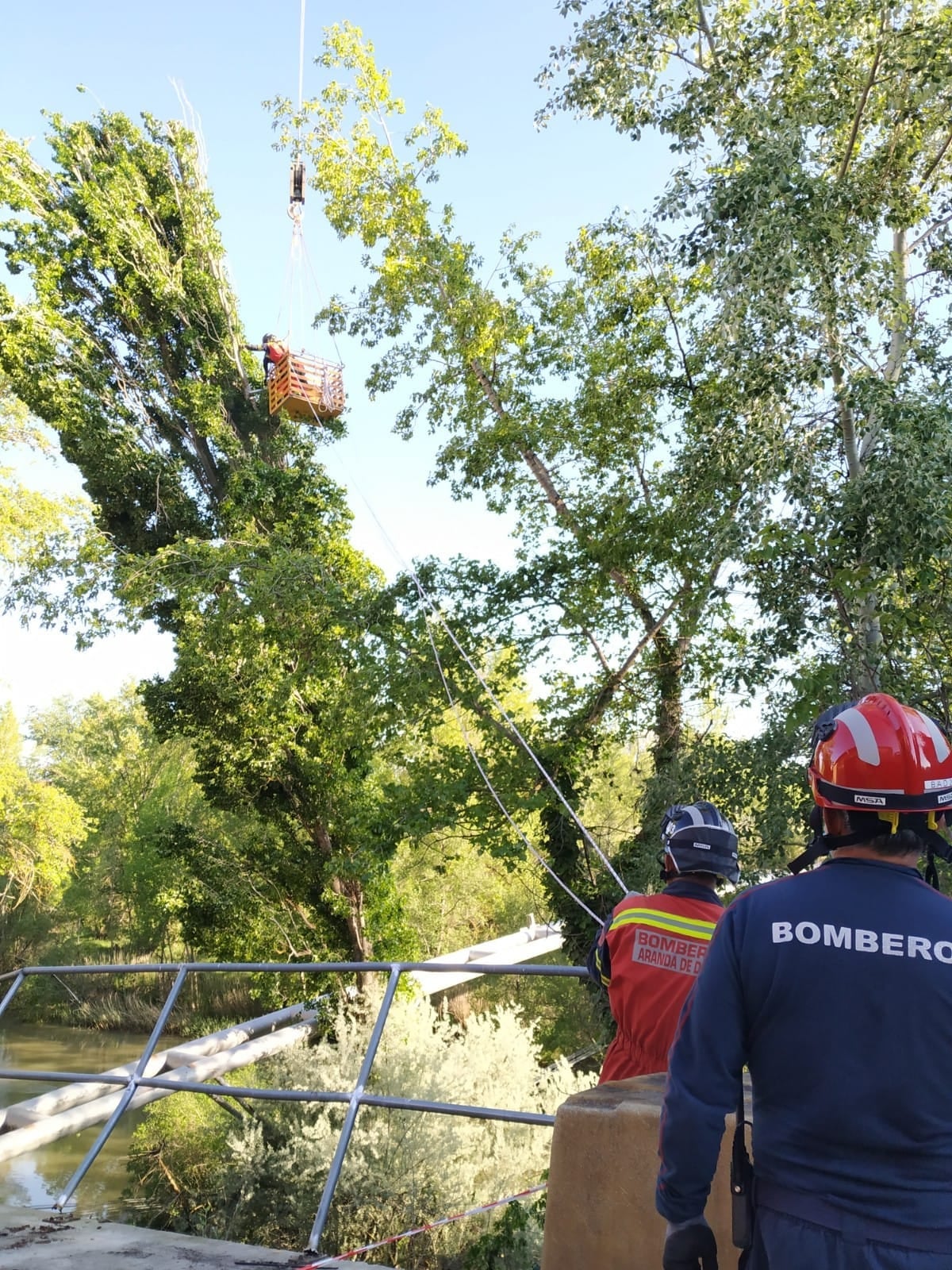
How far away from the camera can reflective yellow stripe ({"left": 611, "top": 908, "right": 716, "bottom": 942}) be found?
3174 millimetres

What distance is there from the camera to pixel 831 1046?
69.2 inches

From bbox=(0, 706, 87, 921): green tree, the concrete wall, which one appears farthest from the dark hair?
bbox=(0, 706, 87, 921): green tree

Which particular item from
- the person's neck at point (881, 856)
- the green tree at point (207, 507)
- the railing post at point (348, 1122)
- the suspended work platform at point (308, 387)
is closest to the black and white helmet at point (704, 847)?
the railing post at point (348, 1122)

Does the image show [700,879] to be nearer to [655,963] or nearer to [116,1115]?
[655,963]

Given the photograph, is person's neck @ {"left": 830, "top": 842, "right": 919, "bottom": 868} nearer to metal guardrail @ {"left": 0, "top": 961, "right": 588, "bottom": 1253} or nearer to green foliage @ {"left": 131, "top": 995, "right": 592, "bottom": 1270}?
metal guardrail @ {"left": 0, "top": 961, "right": 588, "bottom": 1253}

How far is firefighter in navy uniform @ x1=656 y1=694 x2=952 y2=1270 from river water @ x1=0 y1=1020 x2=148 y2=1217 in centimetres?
385

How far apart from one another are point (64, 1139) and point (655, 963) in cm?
2341

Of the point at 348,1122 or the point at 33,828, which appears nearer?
the point at 348,1122

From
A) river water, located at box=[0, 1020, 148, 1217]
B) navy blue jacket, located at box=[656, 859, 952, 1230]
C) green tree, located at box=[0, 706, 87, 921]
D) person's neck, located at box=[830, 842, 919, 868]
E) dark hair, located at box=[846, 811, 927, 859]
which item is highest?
green tree, located at box=[0, 706, 87, 921]

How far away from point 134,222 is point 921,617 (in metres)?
17.9

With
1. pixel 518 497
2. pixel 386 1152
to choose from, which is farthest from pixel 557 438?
pixel 386 1152

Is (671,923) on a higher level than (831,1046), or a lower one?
higher

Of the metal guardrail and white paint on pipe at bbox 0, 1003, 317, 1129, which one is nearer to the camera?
the metal guardrail

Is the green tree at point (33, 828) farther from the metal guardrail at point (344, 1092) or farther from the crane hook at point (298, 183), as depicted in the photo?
the metal guardrail at point (344, 1092)
